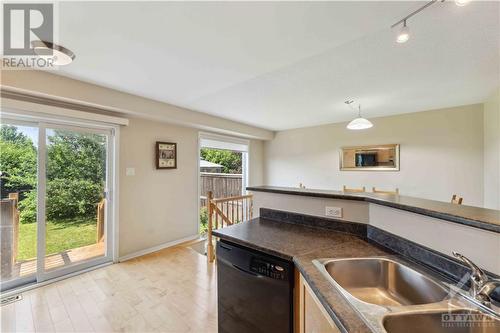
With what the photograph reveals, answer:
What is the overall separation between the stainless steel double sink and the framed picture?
3176mm

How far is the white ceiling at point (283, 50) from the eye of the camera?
144 cm

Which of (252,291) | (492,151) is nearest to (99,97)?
(252,291)

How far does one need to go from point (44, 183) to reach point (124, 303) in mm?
1622

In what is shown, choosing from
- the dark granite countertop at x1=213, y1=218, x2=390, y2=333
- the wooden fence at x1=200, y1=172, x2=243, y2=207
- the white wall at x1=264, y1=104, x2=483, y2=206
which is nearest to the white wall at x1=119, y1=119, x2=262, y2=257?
the wooden fence at x1=200, y1=172, x2=243, y2=207

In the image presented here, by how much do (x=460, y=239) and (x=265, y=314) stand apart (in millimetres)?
1002

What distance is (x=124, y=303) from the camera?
2.18m

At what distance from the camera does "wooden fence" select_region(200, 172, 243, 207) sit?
475cm

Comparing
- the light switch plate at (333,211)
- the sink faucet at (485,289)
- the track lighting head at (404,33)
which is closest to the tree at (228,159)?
the light switch plate at (333,211)

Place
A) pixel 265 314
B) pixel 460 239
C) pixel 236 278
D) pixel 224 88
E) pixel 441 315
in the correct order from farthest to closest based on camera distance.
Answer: pixel 224 88, pixel 236 278, pixel 265 314, pixel 460 239, pixel 441 315

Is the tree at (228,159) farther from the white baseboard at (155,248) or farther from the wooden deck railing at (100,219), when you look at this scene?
the wooden deck railing at (100,219)

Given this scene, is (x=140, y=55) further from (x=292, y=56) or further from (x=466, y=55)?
(x=466, y=55)

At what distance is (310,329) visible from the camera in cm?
101

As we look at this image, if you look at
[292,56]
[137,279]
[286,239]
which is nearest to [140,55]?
[292,56]

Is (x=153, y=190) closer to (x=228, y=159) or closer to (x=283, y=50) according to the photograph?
(x=228, y=159)
